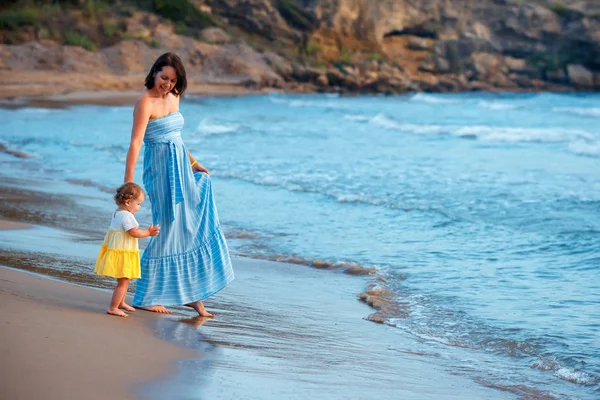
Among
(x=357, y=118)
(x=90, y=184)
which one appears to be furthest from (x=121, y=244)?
(x=357, y=118)

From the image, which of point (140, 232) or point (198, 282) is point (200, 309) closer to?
point (198, 282)

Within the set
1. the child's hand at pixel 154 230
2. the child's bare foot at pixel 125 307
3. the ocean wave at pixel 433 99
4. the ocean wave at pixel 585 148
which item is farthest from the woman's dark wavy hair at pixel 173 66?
the ocean wave at pixel 433 99

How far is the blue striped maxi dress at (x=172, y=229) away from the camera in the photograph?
486 cm

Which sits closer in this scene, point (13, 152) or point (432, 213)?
point (432, 213)

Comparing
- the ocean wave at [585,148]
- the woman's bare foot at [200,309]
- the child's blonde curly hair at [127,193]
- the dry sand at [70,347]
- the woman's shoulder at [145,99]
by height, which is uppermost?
the woman's shoulder at [145,99]

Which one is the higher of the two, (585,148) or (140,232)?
(140,232)

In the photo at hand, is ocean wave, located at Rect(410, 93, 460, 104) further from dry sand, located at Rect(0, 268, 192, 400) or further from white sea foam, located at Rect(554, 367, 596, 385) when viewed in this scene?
dry sand, located at Rect(0, 268, 192, 400)

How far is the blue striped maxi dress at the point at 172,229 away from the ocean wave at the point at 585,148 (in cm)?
1319

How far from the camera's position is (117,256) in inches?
182

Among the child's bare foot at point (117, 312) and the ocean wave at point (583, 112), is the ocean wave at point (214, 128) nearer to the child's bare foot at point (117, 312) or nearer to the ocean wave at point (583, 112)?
the ocean wave at point (583, 112)

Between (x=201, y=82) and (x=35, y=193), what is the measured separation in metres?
29.1

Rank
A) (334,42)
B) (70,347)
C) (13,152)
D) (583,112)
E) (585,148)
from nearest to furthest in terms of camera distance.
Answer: (70,347)
(13,152)
(585,148)
(583,112)
(334,42)

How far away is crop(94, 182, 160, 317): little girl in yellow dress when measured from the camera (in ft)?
15.0

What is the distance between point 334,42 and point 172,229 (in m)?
45.2
